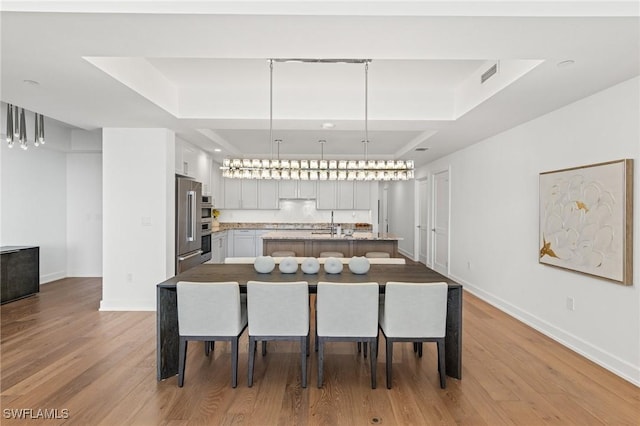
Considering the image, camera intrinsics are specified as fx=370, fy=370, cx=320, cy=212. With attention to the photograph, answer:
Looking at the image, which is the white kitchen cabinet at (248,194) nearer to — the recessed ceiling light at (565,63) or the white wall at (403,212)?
the white wall at (403,212)

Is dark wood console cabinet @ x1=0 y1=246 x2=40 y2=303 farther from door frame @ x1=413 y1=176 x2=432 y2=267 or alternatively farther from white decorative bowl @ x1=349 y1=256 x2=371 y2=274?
door frame @ x1=413 y1=176 x2=432 y2=267

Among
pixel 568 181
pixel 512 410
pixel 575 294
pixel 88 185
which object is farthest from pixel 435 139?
pixel 88 185

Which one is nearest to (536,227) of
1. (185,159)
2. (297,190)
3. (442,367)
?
(442,367)

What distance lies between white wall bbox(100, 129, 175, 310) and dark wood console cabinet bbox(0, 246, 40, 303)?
1538 mm

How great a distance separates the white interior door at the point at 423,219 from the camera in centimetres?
828

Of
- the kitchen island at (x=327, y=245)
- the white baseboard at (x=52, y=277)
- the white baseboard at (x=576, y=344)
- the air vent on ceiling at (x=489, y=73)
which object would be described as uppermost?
the air vent on ceiling at (x=489, y=73)

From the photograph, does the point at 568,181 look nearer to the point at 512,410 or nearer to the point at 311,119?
the point at 512,410

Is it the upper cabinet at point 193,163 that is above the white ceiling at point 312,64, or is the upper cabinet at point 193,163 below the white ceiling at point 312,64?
below

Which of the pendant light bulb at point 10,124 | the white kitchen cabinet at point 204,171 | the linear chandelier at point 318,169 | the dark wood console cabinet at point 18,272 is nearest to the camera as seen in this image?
the linear chandelier at point 318,169

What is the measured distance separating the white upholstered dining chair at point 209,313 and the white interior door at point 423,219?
615cm

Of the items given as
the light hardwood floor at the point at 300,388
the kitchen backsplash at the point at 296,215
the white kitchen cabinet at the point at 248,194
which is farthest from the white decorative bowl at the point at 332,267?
the kitchen backsplash at the point at 296,215

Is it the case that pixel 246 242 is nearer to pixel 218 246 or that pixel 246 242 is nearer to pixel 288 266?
pixel 218 246

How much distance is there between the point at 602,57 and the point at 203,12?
2.59 m

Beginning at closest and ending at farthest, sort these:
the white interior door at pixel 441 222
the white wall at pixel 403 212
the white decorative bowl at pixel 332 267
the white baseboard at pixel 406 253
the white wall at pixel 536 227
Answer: the white wall at pixel 536 227 < the white decorative bowl at pixel 332 267 < the white interior door at pixel 441 222 < the white wall at pixel 403 212 < the white baseboard at pixel 406 253
